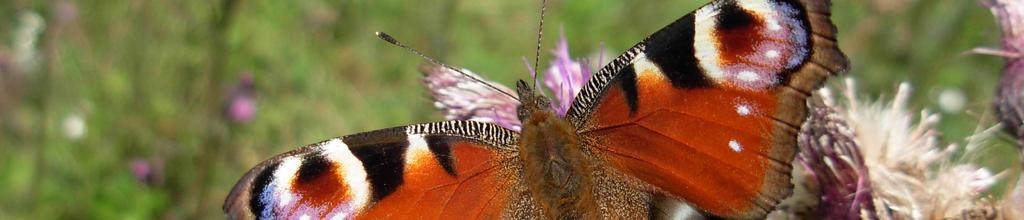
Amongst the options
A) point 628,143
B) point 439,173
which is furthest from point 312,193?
point 628,143

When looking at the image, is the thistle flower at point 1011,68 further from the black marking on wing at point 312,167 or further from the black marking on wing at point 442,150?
the black marking on wing at point 312,167

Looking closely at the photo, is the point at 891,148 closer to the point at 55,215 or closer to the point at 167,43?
the point at 55,215

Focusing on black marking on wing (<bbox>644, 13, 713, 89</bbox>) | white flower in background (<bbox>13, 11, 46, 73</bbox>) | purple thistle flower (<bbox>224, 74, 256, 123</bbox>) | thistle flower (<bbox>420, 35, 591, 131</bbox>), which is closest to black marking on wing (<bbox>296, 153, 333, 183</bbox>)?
thistle flower (<bbox>420, 35, 591, 131</bbox>)

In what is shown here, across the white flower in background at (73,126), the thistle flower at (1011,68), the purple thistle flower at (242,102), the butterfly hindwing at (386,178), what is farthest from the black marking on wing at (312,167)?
the white flower in background at (73,126)

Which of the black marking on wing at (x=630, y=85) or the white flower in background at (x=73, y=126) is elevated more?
the black marking on wing at (x=630, y=85)

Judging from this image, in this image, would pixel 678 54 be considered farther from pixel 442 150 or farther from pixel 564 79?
pixel 442 150

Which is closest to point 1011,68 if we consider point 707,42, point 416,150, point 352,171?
point 707,42

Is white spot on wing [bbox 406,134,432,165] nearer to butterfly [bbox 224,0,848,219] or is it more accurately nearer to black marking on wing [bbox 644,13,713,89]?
butterfly [bbox 224,0,848,219]
